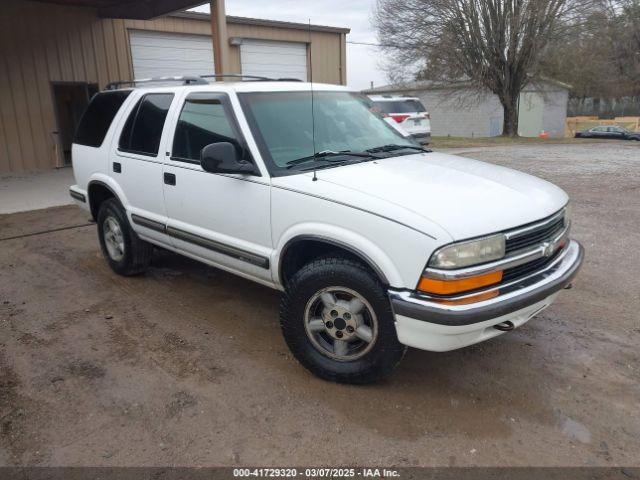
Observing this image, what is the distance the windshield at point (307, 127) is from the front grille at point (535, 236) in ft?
4.17

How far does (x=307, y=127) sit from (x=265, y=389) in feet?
6.28

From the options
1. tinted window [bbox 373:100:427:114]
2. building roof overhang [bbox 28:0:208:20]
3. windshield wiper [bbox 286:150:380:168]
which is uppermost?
building roof overhang [bbox 28:0:208:20]

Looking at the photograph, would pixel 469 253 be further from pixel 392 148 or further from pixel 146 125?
pixel 146 125

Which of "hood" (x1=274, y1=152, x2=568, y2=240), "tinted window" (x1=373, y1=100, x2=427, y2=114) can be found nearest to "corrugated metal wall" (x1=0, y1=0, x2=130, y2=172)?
"tinted window" (x1=373, y1=100, x2=427, y2=114)

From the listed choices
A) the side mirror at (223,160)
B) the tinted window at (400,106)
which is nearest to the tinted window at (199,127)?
the side mirror at (223,160)

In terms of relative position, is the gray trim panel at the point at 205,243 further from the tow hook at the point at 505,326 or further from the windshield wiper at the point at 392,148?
the tow hook at the point at 505,326

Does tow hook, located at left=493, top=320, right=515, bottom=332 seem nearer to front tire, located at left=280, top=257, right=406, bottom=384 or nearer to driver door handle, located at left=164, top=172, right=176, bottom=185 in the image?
front tire, located at left=280, top=257, right=406, bottom=384

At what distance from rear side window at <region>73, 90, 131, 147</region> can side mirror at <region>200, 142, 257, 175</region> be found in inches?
84.6

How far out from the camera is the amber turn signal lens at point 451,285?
282 centimetres

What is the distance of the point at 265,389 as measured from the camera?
337cm

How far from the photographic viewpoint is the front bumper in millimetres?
2818

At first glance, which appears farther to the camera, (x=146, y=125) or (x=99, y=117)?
(x=99, y=117)

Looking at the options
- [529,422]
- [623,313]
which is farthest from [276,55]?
[529,422]

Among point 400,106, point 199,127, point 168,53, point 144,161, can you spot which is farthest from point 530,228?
point 400,106
